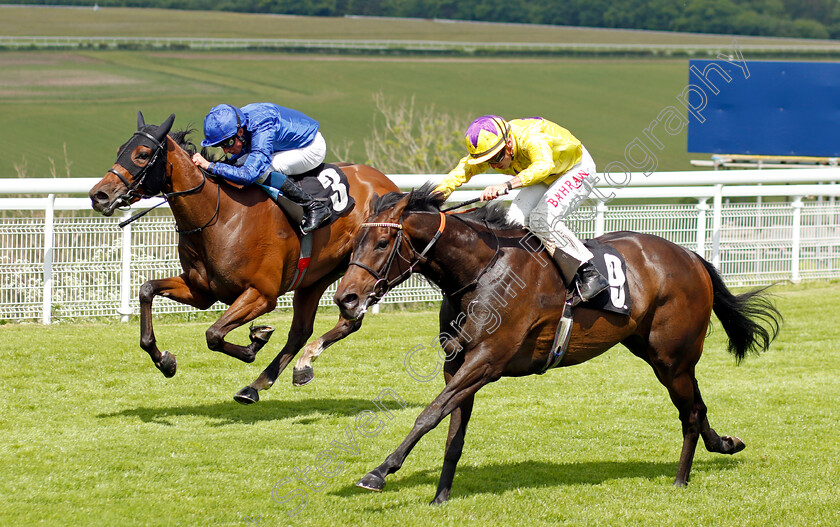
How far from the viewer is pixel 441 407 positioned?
13.1 ft

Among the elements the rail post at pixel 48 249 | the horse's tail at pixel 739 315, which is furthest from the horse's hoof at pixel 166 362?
the horse's tail at pixel 739 315

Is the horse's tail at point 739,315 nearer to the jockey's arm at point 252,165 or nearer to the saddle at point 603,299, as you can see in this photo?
the saddle at point 603,299

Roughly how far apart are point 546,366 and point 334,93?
31451 millimetres

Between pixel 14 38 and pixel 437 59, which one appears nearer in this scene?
pixel 14 38

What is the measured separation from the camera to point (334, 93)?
35.0m

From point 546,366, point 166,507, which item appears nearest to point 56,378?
point 166,507

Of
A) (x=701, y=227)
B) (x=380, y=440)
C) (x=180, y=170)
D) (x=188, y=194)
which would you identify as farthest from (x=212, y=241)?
(x=701, y=227)

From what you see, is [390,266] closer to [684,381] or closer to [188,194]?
[684,381]

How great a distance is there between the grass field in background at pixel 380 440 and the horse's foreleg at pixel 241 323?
43 cm

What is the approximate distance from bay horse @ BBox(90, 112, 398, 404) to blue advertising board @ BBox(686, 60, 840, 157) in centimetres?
1094

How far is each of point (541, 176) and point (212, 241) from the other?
6.68 ft

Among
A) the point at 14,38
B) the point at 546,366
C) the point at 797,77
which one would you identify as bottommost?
the point at 546,366

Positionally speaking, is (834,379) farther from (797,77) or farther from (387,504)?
(797,77)

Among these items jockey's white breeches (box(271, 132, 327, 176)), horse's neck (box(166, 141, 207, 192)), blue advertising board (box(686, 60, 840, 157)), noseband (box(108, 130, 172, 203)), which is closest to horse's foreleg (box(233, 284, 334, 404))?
jockey's white breeches (box(271, 132, 327, 176))
